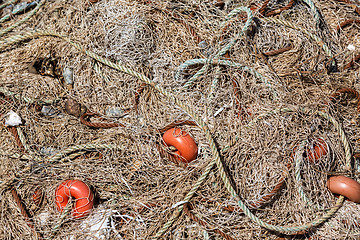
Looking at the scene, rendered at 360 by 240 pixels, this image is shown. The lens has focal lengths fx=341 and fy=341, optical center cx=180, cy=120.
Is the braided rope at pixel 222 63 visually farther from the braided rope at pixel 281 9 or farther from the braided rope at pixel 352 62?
the braided rope at pixel 352 62

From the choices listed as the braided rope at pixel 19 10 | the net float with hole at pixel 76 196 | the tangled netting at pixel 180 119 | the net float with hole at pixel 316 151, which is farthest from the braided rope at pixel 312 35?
the braided rope at pixel 19 10

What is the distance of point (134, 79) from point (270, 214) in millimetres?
1605

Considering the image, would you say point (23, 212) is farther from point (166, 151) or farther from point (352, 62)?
point (352, 62)

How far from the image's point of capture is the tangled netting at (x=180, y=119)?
8.22ft

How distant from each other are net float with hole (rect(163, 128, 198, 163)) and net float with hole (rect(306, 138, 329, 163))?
Result: 2.87 feet

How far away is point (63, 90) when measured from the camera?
10.7 feet

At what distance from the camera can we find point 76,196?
2.54 m

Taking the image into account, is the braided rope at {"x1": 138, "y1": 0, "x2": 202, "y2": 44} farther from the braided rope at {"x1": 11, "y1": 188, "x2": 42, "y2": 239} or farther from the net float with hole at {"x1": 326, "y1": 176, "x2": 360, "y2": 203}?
the braided rope at {"x1": 11, "y1": 188, "x2": 42, "y2": 239}

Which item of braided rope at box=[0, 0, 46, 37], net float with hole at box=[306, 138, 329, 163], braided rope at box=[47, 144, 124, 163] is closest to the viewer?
net float with hole at box=[306, 138, 329, 163]

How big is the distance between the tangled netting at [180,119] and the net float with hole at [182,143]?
0.02m

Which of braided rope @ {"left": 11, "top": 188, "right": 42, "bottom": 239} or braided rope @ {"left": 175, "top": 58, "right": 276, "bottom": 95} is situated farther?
braided rope @ {"left": 175, "top": 58, "right": 276, "bottom": 95}

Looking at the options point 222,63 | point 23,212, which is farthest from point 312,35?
point 23,212

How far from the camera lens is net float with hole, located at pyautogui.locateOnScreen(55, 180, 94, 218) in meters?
2.54

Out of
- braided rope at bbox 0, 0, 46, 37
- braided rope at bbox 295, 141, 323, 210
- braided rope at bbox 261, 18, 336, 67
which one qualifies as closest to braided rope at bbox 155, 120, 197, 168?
braided rope at bbox 295, 141, 323, 210
